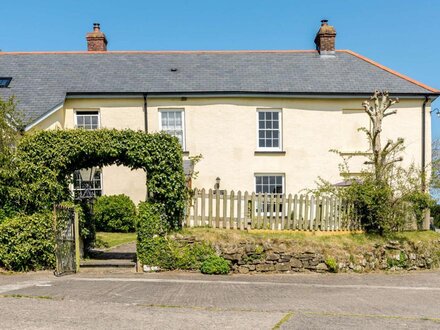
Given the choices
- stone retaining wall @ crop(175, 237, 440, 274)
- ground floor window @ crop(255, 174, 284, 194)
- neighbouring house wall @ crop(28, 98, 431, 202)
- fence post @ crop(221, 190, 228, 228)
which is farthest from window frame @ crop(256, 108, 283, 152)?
stone retaining wall @ crop(175, 237, 440, 274)

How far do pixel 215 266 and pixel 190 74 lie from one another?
12200mm

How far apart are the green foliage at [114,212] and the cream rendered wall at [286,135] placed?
323 centimetres

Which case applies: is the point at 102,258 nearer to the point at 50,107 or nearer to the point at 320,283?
the point at 320,283

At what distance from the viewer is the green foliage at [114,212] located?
18.6 m

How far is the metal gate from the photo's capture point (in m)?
10.7

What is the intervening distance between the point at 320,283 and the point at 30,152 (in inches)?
320

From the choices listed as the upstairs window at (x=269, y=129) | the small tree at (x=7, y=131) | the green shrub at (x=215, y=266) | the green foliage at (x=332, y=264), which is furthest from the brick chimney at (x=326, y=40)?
the small tree at (x=7, y=131)

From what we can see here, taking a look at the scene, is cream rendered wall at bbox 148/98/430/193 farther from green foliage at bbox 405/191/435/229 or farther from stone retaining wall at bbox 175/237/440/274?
stone retaining wall at bbox 175/237/440/274

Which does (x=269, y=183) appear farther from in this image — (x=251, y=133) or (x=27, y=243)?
(x=27, y=243)

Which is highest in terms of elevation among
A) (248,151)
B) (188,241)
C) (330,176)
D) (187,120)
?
(187,120)

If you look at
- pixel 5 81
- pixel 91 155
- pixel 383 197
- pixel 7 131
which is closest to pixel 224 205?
pixel 91 155

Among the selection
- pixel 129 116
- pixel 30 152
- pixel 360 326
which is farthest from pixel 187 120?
pixel 360 326

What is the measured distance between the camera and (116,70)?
21.1 m

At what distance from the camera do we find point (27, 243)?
35.8ft
